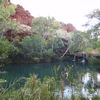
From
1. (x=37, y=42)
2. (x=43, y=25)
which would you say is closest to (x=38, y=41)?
(x=37, y=42)

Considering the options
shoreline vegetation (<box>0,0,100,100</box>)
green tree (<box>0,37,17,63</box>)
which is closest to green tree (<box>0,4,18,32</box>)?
shoreline vegetation (<box>0,0,100,100</box>)

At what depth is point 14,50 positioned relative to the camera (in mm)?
31500

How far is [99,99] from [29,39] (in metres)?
27.2

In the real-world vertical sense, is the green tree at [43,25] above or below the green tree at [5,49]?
above

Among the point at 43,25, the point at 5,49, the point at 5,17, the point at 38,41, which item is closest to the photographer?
the point at 5,49

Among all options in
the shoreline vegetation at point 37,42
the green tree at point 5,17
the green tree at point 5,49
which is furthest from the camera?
the shoreline vegetation at point 37,42

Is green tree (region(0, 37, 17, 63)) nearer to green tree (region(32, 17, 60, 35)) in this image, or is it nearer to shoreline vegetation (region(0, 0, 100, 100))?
shoreline vegetation (region(0, 0, 100, 100))

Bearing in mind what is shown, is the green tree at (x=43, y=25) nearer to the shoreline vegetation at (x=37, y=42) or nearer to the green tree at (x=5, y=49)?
the shoreline vegetation at (x=37, y=42)

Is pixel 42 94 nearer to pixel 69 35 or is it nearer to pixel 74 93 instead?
pixel 74 93

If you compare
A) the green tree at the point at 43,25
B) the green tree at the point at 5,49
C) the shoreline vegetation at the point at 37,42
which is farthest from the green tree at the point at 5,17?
the green tree at the point at 43,25

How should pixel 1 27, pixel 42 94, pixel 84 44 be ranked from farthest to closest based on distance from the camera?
1. pixel 84 44
2. pixel 1 27
3. pixel 42 94

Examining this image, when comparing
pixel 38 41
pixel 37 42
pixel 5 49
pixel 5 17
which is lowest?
pixel 5 49

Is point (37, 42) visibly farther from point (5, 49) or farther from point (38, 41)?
point (5, 49)

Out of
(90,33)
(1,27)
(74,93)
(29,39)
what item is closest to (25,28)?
(29,39)
